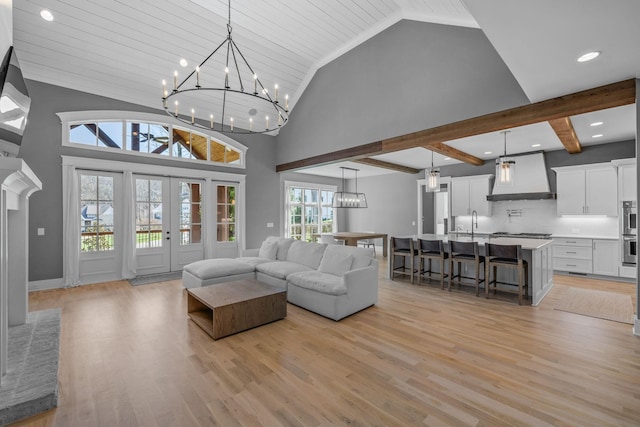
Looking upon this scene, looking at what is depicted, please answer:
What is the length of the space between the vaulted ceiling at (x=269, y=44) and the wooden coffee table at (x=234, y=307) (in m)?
3.35

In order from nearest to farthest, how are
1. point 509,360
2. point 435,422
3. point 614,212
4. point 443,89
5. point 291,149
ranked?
1. point 435,422
2. point 509,360
3. point 443,89
4. point 614,212
5. point 291,149

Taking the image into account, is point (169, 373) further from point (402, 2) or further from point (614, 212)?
point (614, 212)

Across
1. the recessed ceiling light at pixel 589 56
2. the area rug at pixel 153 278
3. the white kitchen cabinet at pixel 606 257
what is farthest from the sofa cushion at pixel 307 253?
the white kitchen cabinet at pixel 606 257

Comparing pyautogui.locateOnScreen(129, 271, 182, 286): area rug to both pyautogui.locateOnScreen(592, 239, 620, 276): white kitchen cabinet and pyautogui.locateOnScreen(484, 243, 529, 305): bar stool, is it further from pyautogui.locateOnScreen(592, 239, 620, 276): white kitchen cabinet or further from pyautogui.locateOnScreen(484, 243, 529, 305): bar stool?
pyautogui.locateOnScreen(592, 239, 620, 276): white kitchen cabinet

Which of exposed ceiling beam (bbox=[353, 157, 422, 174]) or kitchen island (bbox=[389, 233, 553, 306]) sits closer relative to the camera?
kitchen island (bbox=[389, 233, 553, 306])

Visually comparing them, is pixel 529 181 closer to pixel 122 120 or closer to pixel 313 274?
pixel 313 274

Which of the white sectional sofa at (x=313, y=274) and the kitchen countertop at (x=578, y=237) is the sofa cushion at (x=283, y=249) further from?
the kitchen countertop at (x=578, y=237)

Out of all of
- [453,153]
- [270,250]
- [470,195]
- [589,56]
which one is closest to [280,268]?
[270,250]

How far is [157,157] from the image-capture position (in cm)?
591

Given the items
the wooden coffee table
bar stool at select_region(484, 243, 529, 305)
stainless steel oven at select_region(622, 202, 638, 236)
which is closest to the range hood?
stainless steel oven at select_region(622, 202, 638, 236)

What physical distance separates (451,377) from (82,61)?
22.1 ft

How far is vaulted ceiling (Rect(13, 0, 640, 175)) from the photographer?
255cm

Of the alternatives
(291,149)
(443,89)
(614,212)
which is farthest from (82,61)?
(614,212)

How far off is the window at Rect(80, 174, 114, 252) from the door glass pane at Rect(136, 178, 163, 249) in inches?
17.4
